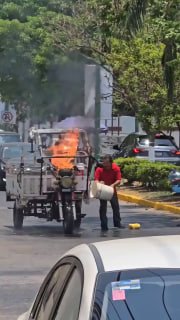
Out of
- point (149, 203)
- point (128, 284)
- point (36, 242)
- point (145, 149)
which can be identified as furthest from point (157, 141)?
point (128, 284)

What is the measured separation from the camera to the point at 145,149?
32.6 meters

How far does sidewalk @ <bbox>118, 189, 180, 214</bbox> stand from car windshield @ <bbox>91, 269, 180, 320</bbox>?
1691cm

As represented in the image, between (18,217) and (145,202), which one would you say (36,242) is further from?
(145,202)

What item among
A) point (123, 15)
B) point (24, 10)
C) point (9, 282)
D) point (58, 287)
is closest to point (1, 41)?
point (24, 10)

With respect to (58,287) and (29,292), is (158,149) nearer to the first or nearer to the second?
(29,292)

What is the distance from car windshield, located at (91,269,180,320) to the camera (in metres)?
3.60

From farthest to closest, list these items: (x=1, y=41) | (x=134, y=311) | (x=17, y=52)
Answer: (x=1, y=41)
(x=17, y=52)
(x=134, y=311)

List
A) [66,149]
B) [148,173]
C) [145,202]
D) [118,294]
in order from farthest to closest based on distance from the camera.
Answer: [148,173], [145,202], [66,149], [118,294]

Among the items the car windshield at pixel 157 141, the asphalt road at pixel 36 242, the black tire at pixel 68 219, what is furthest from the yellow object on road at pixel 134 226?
the car windshield at pixel 157 141

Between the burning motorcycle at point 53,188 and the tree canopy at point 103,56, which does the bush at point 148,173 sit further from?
the burning motorcycle at point 53,188

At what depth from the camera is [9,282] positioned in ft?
36.0

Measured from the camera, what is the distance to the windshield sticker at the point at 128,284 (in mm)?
3684

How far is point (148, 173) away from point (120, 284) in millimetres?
21433

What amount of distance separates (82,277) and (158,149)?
2862 centimetres
